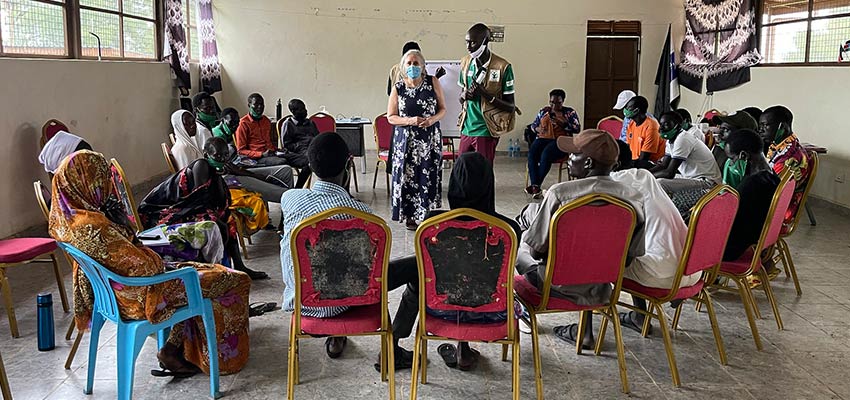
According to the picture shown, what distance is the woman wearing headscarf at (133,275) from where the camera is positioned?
2646mm

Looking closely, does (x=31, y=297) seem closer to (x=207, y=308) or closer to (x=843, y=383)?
(x=207, y=308)

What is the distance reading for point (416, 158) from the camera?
18.5ft

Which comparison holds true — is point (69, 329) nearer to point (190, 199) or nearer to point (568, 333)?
point (190, 199)

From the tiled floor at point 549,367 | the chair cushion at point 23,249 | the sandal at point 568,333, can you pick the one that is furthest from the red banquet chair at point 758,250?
the chair cushion at point 23,249

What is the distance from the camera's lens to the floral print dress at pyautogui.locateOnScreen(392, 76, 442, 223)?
5512 mm

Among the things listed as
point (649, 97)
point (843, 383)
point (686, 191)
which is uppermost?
point (649, 97)

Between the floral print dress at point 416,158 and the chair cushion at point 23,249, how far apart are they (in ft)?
8.65

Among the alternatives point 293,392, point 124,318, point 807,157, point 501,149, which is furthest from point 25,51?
point 501,149

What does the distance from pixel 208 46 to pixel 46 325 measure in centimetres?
701

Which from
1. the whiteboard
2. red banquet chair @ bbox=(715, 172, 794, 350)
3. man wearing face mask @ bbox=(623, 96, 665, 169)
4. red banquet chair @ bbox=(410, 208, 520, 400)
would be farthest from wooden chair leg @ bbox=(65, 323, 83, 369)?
the whiteboard

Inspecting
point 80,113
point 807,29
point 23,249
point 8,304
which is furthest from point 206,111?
point 807,29

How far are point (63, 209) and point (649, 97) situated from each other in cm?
926

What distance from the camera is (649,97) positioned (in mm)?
10602

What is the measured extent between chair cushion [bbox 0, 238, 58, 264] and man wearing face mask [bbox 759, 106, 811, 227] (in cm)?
391
